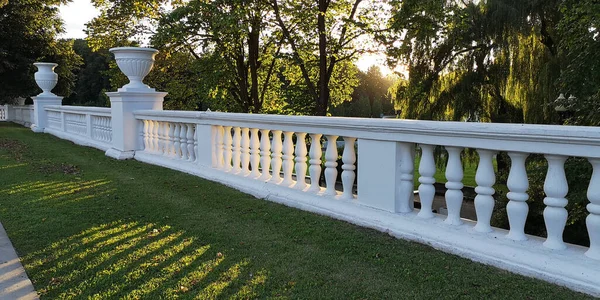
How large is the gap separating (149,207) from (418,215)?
8.90ft

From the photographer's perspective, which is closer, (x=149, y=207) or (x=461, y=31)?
(x=149, y=207)

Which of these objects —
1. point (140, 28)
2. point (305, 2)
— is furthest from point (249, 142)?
point (140, 28)

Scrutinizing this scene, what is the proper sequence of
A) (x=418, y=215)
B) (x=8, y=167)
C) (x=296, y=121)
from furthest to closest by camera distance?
(x=8, y=167) < (x=296, y=121) < (x=418, y=215)

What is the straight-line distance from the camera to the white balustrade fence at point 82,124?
1019cm

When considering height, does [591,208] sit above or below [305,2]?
below

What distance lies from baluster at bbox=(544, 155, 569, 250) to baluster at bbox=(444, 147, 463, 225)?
650mm

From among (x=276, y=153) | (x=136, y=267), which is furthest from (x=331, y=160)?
(x=136, y=267)

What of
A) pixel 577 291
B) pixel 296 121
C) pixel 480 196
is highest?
pixel 296 121

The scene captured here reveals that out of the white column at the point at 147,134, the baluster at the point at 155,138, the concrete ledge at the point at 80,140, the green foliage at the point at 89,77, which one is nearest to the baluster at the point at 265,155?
the baluster at the point at 155,138

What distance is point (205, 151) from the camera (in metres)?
6.61

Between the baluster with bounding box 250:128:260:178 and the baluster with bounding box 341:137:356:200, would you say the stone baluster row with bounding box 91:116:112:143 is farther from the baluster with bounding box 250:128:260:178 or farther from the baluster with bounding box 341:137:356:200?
the baluster with bounding box 341:137:356:200

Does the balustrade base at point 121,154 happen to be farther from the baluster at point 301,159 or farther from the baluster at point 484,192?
the baluster at point 484,192

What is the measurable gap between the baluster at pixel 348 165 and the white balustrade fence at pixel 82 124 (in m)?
6.77

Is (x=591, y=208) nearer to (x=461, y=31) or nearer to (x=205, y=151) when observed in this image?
(x=205, y=151)
